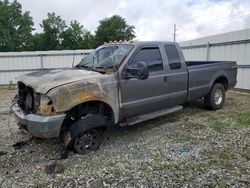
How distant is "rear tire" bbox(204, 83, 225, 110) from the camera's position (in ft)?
25.5

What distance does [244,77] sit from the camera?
38.8ft

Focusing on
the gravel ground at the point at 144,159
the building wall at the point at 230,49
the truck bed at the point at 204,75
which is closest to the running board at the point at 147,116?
the gravel ground at the point at 144,159

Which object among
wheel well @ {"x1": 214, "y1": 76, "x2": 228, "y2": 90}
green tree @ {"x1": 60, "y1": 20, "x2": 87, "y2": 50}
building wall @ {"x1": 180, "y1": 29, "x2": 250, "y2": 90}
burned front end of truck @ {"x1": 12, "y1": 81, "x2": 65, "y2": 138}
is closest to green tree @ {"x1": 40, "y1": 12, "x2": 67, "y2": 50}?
green tree @ {"x1": 60, "y1": 20, "x2": 87, "y2": 50}

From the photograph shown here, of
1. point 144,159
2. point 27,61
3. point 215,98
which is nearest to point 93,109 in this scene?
point 144,159

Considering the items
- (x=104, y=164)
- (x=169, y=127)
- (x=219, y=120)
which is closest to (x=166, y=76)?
(x=169, y=127)

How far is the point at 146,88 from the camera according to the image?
18.6ft

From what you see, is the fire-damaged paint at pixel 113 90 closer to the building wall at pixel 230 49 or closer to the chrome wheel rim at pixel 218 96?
the chrome wheel rim at pixel 218 96

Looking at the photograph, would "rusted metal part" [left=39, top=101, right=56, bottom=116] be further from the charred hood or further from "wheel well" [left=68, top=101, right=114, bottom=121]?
"wheel well" [left=68, top=101, right=114, bottom=121]

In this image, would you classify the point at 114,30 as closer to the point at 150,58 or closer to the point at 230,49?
the point at 230,49

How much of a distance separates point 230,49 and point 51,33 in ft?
103

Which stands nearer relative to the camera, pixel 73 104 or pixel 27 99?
pixel 73 104

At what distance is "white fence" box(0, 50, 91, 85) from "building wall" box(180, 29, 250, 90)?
6679 millimetres

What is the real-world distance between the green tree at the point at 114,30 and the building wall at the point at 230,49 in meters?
29.9

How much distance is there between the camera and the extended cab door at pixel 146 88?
5.35 m
